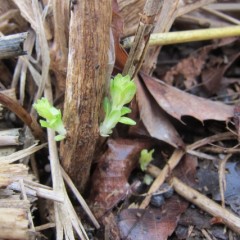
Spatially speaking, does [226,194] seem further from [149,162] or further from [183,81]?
[183,81]

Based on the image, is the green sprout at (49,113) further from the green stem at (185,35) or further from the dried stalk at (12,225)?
the green stem at (185,35)

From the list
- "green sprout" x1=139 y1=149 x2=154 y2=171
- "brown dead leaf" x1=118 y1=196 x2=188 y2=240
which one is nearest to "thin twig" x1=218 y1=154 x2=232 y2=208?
"brown dead leaf" x1=118 y1=196 x2=188 y2=240

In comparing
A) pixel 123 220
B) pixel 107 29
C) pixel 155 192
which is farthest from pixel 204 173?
pixel 107 29

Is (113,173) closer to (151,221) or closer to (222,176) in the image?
(151,221)

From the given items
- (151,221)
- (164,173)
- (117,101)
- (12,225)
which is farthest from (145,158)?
(12,225)

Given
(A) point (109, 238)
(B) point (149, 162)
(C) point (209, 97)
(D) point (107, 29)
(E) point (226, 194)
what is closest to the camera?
(D) point (107, 29)
